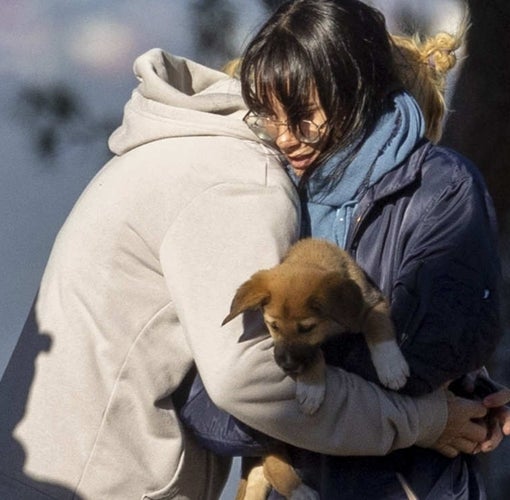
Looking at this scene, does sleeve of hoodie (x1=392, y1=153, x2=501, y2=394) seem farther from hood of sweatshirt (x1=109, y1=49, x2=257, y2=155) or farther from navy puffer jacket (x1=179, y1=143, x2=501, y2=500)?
hood of sweatshirt (x1=109, y1=49, x2=257, y2=155)

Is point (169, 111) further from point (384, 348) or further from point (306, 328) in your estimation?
point (384, 348)

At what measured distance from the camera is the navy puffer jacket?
2840 mm

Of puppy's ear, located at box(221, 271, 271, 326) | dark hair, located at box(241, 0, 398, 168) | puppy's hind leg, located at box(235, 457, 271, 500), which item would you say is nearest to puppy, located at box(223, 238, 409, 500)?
puppy's ear, located at box(221, 271, 271, 326)

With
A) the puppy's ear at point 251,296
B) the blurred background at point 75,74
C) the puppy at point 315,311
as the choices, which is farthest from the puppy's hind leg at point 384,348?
the blurred background at point 75,74

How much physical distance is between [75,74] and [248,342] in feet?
8.00

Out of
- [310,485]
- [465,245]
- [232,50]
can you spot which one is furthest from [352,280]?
[232,50]

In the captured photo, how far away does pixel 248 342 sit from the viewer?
2.78 m

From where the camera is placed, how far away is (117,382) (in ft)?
9.71

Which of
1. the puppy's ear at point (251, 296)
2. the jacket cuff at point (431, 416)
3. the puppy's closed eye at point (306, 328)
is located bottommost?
the jacket cuff at point (431, 416)

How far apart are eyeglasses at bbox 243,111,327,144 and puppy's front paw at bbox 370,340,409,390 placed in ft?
1.57

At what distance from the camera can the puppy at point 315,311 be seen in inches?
109

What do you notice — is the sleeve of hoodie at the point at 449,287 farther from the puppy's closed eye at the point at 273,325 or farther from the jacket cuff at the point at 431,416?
the puppy's closed eye at the point at 273,325

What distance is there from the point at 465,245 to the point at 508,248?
275 cm

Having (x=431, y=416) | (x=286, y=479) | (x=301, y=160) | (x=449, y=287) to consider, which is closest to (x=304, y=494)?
(x=286, y=479)
